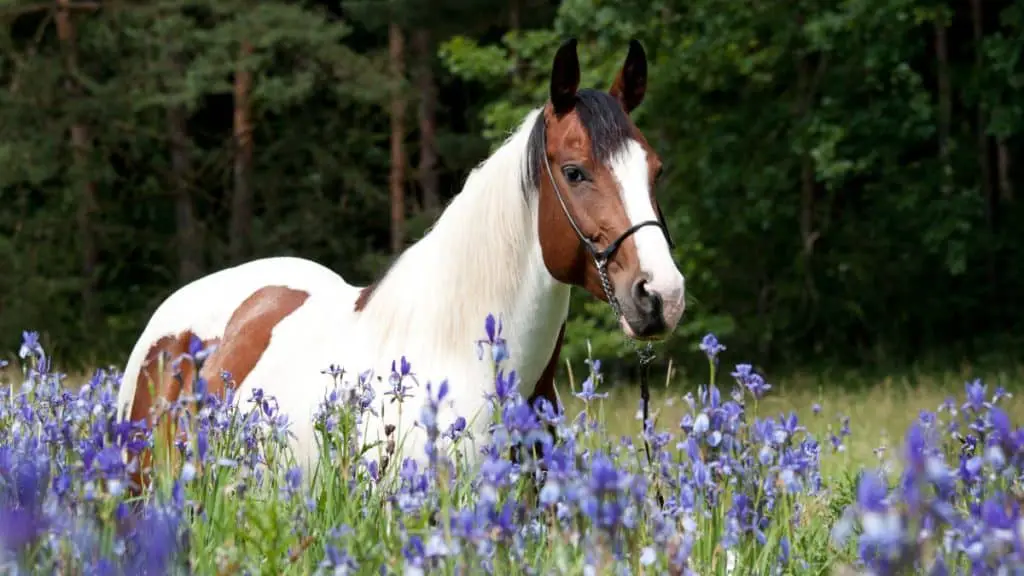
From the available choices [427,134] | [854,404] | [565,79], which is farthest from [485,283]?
[427,134]

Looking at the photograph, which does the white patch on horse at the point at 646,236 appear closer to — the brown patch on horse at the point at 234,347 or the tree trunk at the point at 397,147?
the brown patch on horse at the point at 234,347

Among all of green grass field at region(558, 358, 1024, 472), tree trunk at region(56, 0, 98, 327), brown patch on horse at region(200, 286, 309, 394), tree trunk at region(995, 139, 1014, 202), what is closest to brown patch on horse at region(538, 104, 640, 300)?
brown patch on horse at region(200, 286, 309, 394)

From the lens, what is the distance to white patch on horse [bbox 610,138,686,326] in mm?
3611

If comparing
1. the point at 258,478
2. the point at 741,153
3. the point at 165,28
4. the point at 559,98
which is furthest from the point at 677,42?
the point at 258,478

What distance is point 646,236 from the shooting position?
3.75 metres

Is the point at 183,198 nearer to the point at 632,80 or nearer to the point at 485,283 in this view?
the point at 632,80

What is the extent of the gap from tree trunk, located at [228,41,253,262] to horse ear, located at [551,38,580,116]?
65.0 ft

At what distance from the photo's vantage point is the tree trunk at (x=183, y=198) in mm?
23438

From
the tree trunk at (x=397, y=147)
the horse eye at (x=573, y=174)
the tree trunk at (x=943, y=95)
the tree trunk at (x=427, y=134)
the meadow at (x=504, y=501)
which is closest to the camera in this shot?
the meadow at (x=504, y=501)

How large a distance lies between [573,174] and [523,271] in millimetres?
370

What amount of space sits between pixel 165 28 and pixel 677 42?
10.00m

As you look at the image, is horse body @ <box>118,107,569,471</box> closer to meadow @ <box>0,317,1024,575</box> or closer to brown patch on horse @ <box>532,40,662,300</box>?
brown patch on horse @ <box>532,40,662,300</box>

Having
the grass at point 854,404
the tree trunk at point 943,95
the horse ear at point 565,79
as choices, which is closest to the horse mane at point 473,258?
the horse ear at point 565,79

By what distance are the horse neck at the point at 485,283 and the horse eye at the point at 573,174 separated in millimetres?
164
